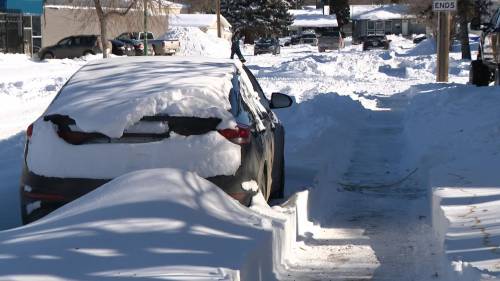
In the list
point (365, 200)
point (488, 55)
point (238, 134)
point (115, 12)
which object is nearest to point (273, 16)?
point (115, 12)

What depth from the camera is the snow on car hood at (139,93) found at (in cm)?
616

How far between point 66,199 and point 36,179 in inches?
11.9

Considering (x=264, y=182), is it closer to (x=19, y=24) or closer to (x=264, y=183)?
(x=264, y=183)

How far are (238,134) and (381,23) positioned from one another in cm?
10831

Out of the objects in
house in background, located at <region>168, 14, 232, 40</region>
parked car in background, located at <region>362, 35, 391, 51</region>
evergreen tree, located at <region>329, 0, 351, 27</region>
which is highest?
evergreen tree, located at <region>329, 0, 351, 27</region>

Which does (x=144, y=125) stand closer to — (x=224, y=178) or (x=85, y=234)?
(x=224, y=178)

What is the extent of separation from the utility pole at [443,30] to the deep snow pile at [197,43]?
32.9 m

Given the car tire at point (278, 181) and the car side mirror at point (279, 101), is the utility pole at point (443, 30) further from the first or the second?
the car tire at point (278, 181)

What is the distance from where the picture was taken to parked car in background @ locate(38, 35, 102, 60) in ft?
140

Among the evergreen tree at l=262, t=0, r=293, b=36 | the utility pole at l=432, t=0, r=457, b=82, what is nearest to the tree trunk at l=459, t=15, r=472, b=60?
the utility pole at l=432, t=0, r=457, b=82

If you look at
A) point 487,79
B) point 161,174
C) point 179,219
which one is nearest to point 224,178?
point 161,174

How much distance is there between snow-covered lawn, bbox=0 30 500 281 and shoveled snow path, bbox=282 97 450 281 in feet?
0.04

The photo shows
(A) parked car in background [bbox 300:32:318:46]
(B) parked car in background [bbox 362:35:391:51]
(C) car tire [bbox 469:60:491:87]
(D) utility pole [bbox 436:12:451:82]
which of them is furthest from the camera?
(A) parked car in background [bbox 300:32:318:46]

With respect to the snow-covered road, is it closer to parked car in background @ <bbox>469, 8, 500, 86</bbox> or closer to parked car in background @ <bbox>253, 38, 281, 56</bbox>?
parked car in background @ <bbox>469, 8, 500, 86</bbox>
